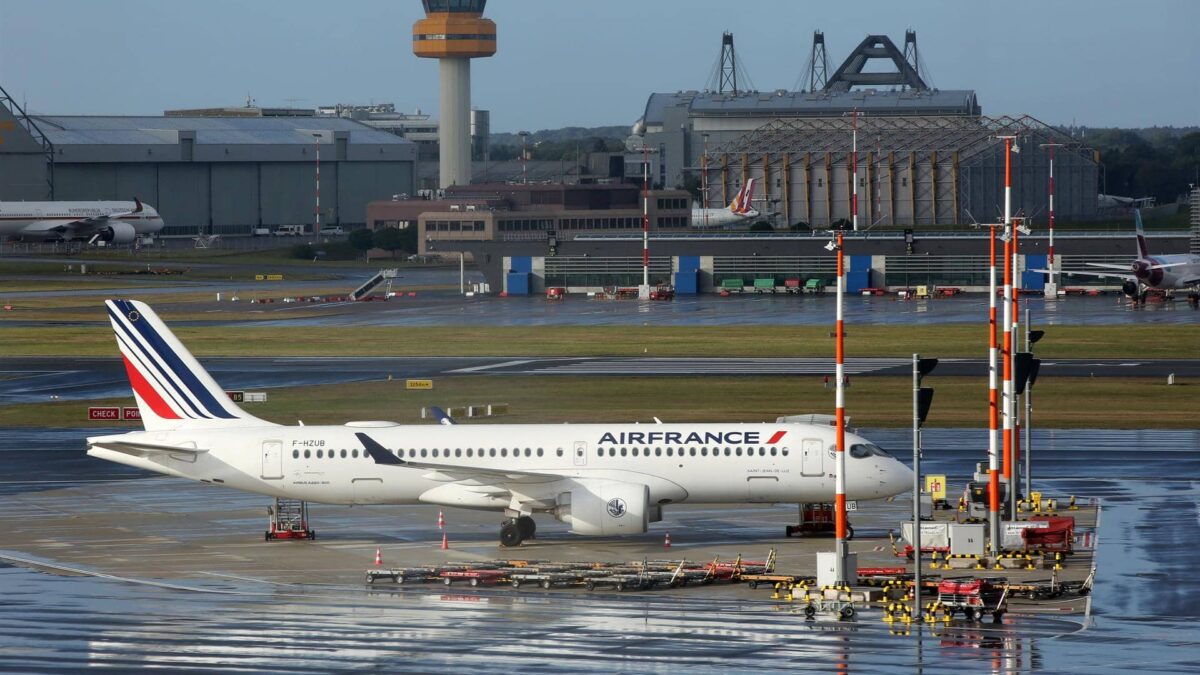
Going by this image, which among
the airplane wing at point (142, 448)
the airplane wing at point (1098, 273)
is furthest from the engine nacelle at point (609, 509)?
the airplane wing at point (1098, 273)

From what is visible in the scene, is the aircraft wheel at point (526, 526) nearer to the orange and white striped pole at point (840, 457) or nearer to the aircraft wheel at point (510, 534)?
the aircraft wheel at point (510, 534)

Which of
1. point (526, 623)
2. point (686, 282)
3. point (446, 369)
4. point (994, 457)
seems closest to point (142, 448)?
point (526, 623)

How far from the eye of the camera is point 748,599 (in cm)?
4056

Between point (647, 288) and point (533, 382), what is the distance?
6854 centimetres

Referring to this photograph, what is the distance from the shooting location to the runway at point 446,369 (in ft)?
291

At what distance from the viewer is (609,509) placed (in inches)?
1852

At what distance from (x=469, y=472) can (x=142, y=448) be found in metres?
9.97

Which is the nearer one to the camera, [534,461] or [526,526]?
[526,526]

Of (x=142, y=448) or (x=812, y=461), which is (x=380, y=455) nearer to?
(x=142, y=448)

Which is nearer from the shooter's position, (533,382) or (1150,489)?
(1150,489)

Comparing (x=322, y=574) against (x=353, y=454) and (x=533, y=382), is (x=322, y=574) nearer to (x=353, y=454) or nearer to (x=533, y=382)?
(x=353, y=454)

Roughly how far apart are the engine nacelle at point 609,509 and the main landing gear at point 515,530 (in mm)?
1558

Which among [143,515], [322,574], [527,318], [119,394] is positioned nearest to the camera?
[322,574]

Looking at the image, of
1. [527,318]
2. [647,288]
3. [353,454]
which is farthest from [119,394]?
[647,288]
